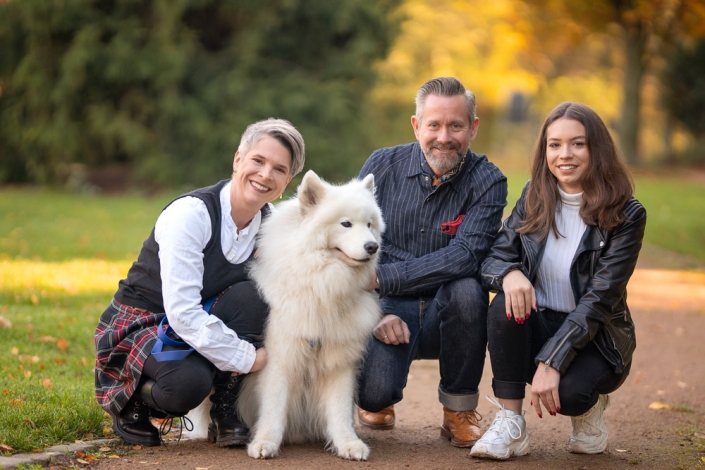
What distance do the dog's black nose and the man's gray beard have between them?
30.6 inches

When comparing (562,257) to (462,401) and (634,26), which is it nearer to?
(462,401)

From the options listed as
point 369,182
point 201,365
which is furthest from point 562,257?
point 201,365

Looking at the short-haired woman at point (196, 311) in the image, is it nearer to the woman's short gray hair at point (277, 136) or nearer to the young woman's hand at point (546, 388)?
the woman's short gray hair at point (277, 136)

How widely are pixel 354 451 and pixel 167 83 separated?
1421cm

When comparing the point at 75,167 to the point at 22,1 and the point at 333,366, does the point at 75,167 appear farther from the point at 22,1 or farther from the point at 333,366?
the point at 333,366

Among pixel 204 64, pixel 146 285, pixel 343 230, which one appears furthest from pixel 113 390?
pixel 204 64

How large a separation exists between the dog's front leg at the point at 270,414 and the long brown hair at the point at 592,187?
1.44m

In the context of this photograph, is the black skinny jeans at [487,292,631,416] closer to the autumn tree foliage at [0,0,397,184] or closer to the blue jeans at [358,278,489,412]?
the blue jeans at [358,278,489,412]

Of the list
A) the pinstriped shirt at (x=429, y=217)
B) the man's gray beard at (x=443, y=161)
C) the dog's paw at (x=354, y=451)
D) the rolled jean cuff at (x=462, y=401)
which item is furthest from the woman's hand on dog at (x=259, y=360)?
the man's gray beard at (x=443, y=161)

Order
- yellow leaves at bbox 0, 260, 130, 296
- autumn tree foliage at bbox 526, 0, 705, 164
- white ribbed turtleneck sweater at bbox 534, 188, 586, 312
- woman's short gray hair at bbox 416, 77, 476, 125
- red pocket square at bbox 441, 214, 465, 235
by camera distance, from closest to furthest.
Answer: white ribbed turtleneck sweater at bbox 534, 188, 586, 312
woman's short gray hair at bbox 416, 77, 476, 125
red pocket square at bbox 441, 214, 465, 235
yellow leaves at bbox 0, 260, 130, 296
autumn tree foliage at bbox 526, 0, 705, 164

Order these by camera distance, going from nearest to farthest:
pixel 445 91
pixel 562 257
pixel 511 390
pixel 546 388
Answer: pixel 546 388 < pixel 511 390 < pixel 562 257 < pixel 445 91

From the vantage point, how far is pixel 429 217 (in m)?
4.11

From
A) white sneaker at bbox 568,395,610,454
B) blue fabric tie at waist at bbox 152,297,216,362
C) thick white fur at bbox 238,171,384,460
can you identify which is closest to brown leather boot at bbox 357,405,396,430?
thick white fur at bbox 238,171,384,460

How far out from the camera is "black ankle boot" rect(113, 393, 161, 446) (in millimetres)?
3561
